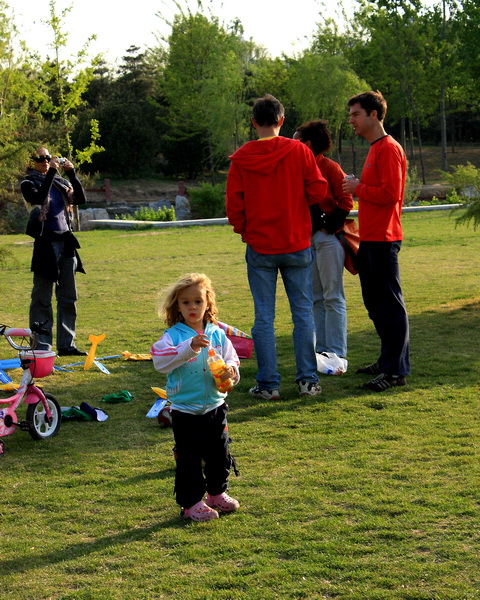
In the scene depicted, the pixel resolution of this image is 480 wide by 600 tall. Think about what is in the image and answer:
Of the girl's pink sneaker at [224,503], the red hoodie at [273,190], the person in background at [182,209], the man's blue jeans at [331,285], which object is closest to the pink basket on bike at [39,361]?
the red hoodie at [273,190]

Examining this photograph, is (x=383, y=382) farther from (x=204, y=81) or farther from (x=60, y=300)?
(x=204, y=81)

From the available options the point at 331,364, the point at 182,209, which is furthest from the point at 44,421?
the point at 182,209

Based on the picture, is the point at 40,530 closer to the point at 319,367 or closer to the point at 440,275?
the point at 319,367

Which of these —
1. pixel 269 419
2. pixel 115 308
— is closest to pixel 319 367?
pixel 269 419

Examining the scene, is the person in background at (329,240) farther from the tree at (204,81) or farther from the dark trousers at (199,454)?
the tree at (204,81)

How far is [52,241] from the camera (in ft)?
26.2

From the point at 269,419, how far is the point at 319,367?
4.52 feet

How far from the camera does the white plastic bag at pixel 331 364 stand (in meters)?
6.98

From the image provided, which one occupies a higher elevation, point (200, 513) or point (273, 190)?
point (273, 190)

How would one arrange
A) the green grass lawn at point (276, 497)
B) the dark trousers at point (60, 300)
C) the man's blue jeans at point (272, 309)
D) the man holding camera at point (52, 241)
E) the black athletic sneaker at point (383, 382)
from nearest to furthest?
the green grass lawn at point (276, 497), the man's blue jeans at point (272, 309), the black athletic sneaker at point (383, 382), the man holding camera at point (52, 241), the dark trousers at point (60, 300)

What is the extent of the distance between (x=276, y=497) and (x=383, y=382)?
2341 millimetres

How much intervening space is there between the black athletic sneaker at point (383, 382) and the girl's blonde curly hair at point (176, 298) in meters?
2.45

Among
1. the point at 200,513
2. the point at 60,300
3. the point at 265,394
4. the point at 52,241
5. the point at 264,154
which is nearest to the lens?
the point at 200,513

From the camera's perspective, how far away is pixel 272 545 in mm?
3674
